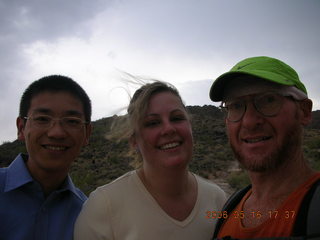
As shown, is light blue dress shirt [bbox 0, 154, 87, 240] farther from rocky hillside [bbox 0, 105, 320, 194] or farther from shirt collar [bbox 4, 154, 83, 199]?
rocky hillside [bbox 0, 105, 320, 194]

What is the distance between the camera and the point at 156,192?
2615 mm

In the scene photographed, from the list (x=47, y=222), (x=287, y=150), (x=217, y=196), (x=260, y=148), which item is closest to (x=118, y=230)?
(x=47, y=222)

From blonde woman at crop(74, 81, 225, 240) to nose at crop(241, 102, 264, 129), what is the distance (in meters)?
0.73

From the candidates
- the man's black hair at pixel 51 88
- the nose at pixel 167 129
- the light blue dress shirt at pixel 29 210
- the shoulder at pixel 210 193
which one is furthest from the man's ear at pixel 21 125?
the shoulder at pixel 210 193

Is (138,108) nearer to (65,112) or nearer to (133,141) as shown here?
(133,141)

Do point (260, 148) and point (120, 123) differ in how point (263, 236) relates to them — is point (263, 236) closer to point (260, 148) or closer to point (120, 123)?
point (260, 148)

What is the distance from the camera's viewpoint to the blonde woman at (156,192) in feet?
7.51

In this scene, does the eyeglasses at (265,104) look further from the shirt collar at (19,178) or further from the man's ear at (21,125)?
the man's ear at (21,125)

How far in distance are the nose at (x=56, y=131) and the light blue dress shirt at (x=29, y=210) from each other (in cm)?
45

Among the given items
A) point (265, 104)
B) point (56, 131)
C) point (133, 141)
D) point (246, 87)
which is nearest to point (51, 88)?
point (56, 131)

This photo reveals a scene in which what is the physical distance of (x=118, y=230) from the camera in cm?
227

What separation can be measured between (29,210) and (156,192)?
120cm

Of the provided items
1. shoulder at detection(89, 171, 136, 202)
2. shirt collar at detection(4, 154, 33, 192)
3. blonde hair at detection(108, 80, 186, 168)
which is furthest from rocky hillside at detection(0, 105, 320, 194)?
shirt collar at detection(4, 154, 33, 192)

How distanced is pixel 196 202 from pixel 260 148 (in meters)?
0.98
